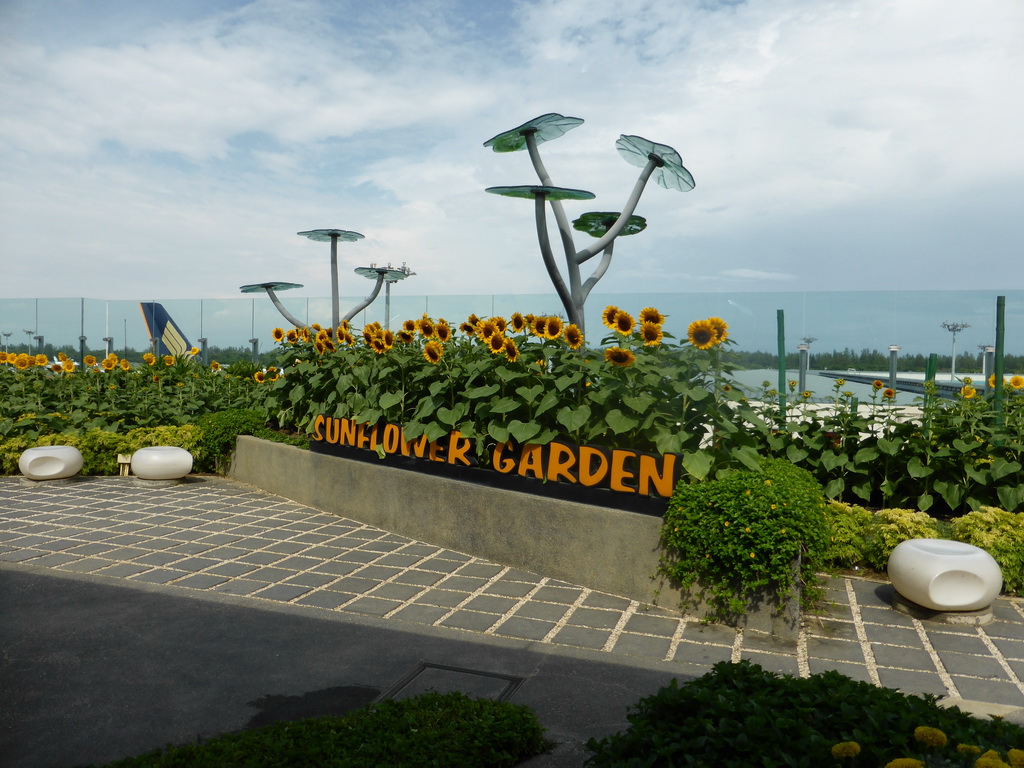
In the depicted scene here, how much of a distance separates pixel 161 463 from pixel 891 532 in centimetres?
665

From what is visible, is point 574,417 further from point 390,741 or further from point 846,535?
point 390,741

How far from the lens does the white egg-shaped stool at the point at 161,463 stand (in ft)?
25.7

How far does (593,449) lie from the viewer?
472 cm

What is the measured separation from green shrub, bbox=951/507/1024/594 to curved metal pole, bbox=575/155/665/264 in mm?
5183

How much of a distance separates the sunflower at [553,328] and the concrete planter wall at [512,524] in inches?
42.2

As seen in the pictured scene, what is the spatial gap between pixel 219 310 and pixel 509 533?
1728cm

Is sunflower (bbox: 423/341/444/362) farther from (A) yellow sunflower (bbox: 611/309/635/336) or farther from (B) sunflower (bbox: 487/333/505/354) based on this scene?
(A) yellow sunflower (bbox: 611/309/635/336)

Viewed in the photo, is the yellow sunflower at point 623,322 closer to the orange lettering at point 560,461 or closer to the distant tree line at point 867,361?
the orange lettering at point 560,461

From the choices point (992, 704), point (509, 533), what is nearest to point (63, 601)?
point (509, 533)

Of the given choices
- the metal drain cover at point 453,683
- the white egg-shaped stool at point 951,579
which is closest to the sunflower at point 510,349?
the metal drain cover at point 453,683

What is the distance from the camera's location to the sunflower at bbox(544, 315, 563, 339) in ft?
16.9

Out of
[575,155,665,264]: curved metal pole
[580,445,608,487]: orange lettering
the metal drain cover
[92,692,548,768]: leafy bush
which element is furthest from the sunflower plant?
[575,155,665,264]: curved metal pole

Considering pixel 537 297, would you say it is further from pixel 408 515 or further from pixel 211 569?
pixel 211 569

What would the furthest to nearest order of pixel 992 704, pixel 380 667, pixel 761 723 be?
pixel 380 667 < pixel 992 704 < pixel 761 723
